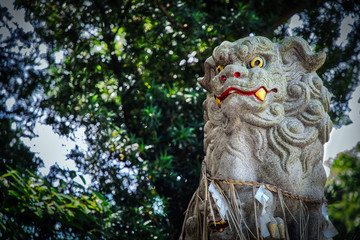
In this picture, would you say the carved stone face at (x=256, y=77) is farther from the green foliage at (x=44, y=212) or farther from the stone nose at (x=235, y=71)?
the green foliage at (x=44, y=212)

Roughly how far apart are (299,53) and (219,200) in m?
1.20

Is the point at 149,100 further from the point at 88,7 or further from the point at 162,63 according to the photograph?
the point at 88,7

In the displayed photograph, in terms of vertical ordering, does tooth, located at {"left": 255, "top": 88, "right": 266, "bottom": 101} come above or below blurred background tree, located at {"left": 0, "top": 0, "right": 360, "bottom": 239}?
below

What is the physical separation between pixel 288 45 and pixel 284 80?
0.89ft

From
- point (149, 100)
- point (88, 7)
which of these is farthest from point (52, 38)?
point (149, 100)

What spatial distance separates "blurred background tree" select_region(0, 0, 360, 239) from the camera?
482cm

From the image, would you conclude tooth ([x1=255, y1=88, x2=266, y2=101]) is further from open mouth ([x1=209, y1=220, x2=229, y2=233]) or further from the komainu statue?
open mouth ([x1=209, y1=220, x2=229, y2=233])

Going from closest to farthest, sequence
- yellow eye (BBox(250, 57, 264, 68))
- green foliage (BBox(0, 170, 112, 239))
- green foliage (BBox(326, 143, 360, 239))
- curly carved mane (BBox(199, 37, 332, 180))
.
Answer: curly carved mane (BBox(199, 37, 332, 180)) < yellow eye (BBox(250, 57, 264, 68)) < green foliage (BBox(0, 170, 112, 239)) < green foliage (BBox(326, 143, 360, 239))

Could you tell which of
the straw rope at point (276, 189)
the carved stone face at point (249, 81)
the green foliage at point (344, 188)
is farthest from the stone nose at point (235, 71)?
the green foliage at point (344, 188)

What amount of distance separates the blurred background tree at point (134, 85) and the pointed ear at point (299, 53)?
193 cm

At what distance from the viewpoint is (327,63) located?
19.0 feet

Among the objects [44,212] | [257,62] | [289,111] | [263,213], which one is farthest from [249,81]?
[44,212]

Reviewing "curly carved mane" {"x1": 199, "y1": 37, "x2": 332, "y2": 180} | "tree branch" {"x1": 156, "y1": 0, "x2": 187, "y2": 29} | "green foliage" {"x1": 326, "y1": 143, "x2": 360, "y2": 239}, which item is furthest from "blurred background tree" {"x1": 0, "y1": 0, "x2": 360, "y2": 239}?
"curly carved mane" {"x1": 199, "y1": 37, "x2": 332, "y2": 180}

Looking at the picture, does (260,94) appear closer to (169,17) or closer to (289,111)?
(289,111)
